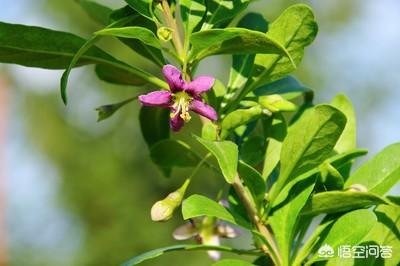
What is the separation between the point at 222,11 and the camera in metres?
1.21

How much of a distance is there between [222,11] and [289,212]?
32cm

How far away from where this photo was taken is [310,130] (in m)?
1.13

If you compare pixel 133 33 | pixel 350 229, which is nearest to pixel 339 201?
pixel 350 229

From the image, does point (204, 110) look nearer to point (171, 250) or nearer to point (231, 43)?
point (231, 43)

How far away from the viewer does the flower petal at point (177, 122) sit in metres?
1.15

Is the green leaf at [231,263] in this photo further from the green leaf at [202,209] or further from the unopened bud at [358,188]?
the unopened bud at [358,188]

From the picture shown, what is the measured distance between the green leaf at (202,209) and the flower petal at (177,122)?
11cm

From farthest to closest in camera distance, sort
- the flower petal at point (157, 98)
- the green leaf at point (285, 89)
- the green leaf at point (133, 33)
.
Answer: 1. the green leaf at point (285, 89)
2. the flower petal at point (157, 98)
3. the green leaf at point (133, 33)

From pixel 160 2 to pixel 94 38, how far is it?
0.13 meters

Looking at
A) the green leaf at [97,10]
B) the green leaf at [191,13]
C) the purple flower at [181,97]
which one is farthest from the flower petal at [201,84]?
the green leaf at [97,10]

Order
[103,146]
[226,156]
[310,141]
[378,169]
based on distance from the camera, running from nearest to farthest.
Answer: [226,156], [310,141], [378,169], [103,146]

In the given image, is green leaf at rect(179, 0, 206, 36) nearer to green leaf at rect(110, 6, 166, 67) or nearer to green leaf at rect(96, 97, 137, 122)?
green leaf at rect(110, 6, 166, 67)

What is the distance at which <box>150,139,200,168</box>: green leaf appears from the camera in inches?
51.8

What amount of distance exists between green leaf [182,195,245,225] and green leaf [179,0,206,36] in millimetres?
247
